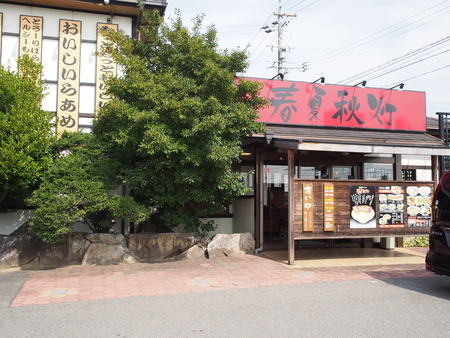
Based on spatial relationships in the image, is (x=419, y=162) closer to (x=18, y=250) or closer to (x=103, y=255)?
(x=103, y=255)

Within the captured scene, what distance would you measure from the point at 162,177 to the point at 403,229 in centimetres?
618

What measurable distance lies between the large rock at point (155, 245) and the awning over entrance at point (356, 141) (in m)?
3.40

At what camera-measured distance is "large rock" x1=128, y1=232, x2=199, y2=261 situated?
911 centimetres

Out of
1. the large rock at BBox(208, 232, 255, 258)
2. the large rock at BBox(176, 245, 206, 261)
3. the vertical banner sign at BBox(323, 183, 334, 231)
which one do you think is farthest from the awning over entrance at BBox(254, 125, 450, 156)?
the large rock at BBox(176, 245, 206, 261)

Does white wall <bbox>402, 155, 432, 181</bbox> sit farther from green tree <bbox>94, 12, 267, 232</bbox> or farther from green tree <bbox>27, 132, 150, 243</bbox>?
green tree <bbox>27, 132, 150, 243</bbox>

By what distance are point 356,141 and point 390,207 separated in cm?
189

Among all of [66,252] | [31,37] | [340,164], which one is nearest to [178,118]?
[66,252]

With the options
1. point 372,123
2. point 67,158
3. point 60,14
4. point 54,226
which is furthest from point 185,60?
point 372,123

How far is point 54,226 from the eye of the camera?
25.7ft

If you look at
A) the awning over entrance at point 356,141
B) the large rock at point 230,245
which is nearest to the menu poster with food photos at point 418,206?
the awning over entrance at point 356,141

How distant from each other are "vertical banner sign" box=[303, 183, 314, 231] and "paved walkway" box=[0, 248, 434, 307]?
92cm

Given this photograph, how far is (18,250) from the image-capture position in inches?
342

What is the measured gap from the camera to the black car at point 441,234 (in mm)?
6297

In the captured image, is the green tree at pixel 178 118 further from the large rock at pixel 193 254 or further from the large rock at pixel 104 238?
the large rock at pixel 104 238
